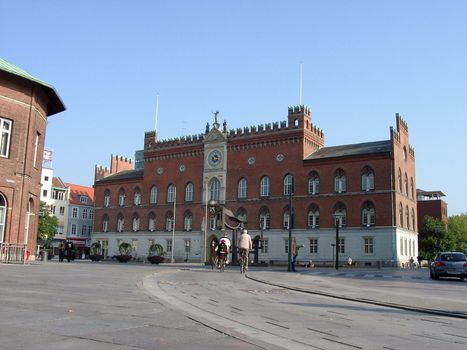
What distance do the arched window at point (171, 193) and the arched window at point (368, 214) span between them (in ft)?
89.4

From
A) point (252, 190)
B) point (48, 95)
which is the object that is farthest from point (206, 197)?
point (48, 95)

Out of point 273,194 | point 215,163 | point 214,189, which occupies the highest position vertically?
point 215,163

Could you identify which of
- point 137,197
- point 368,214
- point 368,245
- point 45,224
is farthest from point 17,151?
point 45,224

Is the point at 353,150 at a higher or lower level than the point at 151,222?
higher

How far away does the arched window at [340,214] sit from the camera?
5497 centimetres

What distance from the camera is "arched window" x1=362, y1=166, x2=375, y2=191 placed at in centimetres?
5400

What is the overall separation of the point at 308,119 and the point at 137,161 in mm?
69541

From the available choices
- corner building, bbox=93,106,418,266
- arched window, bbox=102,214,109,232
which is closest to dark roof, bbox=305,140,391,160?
corner building, bbox=93,106,418,266

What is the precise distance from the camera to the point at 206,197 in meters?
65.5

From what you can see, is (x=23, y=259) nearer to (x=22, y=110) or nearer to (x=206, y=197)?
(x=22, y=110)

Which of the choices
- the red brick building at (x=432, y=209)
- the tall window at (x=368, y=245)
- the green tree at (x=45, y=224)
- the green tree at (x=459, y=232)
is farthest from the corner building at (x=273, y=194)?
the green tree at (x=459, y=232)

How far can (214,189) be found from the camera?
6575 centimetres

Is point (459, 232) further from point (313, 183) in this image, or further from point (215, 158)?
point (215, 158)

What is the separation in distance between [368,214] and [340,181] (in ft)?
16.2
